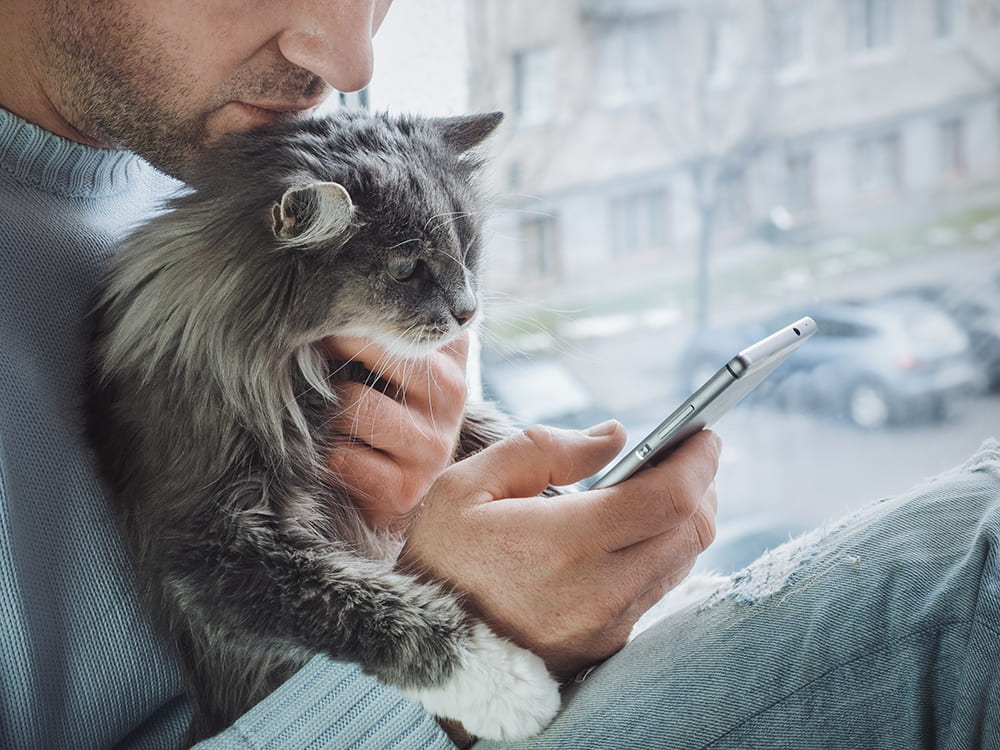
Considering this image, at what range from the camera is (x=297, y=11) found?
48.9 inches

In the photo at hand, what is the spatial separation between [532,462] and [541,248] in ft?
3.25

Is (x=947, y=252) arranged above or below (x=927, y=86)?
below

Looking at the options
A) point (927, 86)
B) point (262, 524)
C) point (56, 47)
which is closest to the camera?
point (262, 524)

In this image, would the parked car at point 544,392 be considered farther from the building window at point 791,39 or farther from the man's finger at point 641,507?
the man's finger at point 641,507

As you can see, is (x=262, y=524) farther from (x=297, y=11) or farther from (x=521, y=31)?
(x=521, y=31)

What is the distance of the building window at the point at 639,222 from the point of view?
6.28ft

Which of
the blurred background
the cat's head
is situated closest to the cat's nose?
the cat's head

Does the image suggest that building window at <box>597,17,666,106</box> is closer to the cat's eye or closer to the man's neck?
the cat's eye

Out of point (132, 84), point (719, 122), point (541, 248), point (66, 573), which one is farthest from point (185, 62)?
point (719, 122)

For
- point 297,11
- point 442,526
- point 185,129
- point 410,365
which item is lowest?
point 442,526

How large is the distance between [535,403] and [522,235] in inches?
16.6

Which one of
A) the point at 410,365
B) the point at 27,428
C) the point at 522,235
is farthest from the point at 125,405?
the point at 522,235

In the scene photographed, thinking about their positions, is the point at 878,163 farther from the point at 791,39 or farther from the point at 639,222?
the point at 639,222

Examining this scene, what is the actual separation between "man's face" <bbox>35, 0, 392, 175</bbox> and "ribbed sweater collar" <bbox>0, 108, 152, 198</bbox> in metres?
0.05
